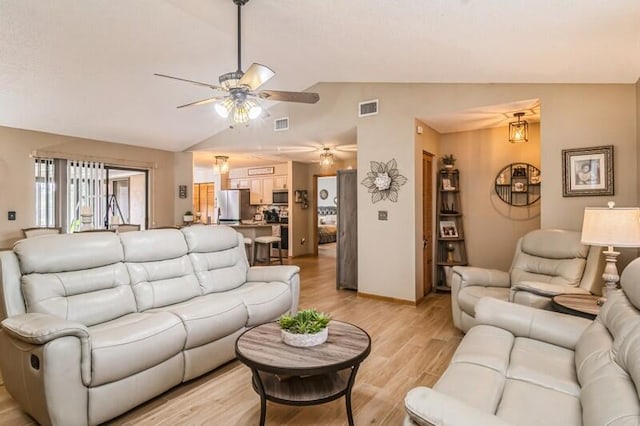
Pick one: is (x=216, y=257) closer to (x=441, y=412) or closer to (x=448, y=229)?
(x=441, y=412)

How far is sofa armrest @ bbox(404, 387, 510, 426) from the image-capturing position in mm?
1102

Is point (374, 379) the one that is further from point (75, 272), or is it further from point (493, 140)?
point (493, 140)

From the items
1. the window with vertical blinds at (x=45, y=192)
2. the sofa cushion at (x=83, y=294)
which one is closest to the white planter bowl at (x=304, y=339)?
the sofa cushion at (x=83, y=294)

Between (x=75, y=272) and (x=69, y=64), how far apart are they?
2568mm

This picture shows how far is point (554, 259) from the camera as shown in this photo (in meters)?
3.34

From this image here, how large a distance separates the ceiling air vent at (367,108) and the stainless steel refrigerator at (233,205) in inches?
208

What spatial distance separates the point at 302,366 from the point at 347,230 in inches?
143

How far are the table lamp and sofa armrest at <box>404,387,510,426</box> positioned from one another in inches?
76.7

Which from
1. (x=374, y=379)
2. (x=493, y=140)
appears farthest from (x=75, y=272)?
(x=493, y=140)

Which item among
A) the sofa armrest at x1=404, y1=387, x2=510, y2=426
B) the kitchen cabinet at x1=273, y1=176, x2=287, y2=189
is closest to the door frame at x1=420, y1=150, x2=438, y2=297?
the sofa armrest at x1=404, y1=387, x2=510, y2=426

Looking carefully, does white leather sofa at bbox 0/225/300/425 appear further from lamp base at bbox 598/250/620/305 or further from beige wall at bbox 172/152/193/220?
beige wall at bbox 172/152/193/220

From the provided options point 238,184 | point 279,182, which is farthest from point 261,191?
point 238,184

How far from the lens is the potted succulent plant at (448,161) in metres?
5.27

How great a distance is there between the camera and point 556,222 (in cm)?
364
